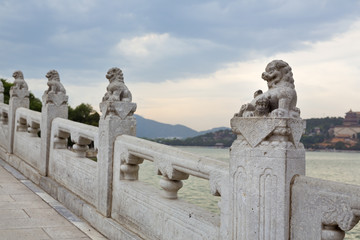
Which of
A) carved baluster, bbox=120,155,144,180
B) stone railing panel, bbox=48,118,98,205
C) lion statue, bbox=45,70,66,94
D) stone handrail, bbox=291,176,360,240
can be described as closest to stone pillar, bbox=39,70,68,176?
lion statue, bbox=45,70,66,94

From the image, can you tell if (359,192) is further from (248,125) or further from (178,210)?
(178,210)

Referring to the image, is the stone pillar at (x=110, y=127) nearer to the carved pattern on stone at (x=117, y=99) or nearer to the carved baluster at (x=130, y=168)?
the carved pattern on stone at (x=117, y=99)

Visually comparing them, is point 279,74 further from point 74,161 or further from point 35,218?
point 74,161

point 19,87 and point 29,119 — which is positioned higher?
point 19,87

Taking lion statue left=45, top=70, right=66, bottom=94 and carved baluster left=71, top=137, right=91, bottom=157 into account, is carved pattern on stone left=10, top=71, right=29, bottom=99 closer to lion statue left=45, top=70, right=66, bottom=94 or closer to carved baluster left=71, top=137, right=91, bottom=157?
lion statue left=45, top=70, right=66, bottom=94

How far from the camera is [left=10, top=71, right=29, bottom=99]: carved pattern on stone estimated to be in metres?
9.52

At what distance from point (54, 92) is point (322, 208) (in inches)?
239

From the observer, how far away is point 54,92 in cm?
741

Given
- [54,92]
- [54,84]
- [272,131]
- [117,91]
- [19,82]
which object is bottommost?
[272,131]

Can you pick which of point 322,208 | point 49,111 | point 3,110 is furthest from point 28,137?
point 322,208

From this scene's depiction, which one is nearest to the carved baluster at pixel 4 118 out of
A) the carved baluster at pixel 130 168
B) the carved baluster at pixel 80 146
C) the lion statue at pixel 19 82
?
the lion statue at pixel 19 82

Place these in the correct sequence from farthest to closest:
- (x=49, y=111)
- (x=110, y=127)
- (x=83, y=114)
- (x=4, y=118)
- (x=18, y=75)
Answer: (x=83, y=114) < (x=4, y=118) < (x=18, y=75) < (x=49, y=111) < (x=110, y=127)

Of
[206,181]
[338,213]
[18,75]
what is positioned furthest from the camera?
[206,181]

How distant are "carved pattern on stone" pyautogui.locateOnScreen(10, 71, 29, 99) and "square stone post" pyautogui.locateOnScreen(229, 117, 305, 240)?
7997mm
